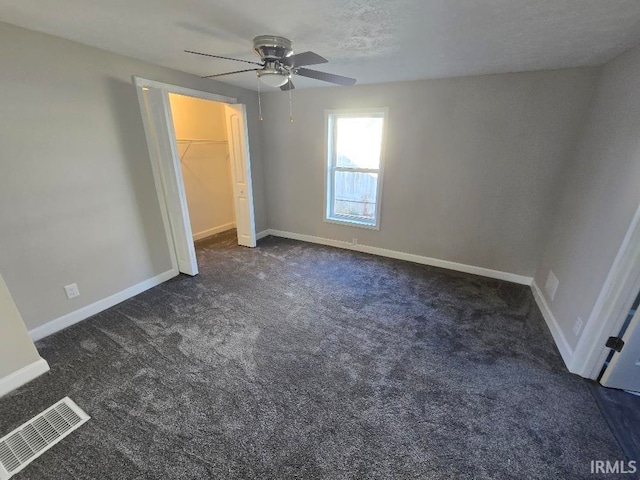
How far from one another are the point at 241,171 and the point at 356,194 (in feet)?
5.69

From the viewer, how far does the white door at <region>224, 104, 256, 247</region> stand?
3.68 meters

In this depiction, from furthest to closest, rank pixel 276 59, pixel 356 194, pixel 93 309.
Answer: pixel 356 194, pixel 93 309, pixel 276 59

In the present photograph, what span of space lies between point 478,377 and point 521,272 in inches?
74.3

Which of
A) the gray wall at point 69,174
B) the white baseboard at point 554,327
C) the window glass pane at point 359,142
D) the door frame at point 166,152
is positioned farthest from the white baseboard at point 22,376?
the white baseboard at point 554,327

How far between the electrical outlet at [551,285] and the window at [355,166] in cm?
199

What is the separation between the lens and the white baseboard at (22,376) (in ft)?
5.76

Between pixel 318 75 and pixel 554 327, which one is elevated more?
pixel 318 75

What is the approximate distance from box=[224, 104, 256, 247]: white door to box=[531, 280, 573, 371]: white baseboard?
369 centimetres

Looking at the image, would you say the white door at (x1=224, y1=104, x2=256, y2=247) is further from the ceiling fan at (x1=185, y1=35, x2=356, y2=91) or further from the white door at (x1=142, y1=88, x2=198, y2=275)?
the ceiling fan at (x1=185, y1=35, x2=356, y2=91)

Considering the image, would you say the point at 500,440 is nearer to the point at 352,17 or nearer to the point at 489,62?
the point at 352,17

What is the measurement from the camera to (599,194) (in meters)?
2.04

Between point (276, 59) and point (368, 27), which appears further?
point (276, 59)

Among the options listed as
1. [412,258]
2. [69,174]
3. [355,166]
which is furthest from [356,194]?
[69,174]

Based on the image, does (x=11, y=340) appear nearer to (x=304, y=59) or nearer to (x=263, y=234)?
(x=304, y=59)
